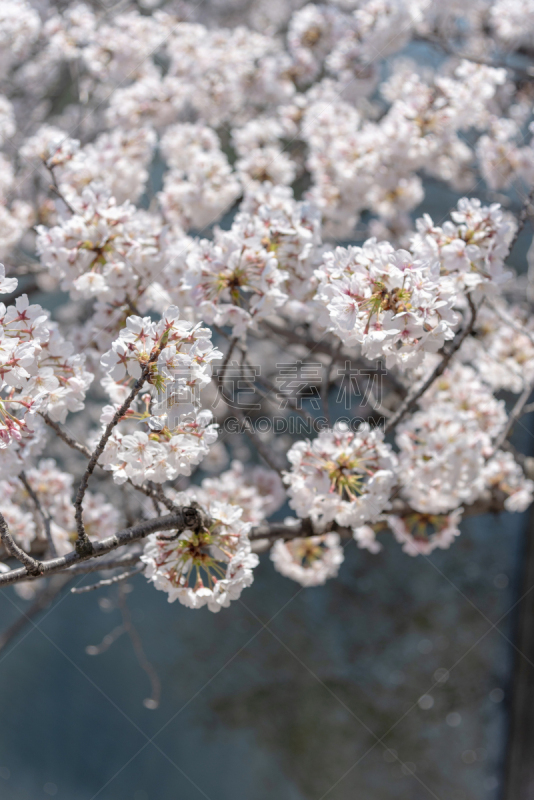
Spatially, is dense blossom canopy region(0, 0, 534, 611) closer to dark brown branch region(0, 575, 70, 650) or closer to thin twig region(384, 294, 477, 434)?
thin twig region(384, 294, 477, 434)

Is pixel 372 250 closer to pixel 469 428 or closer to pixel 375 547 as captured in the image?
pixel 469 428

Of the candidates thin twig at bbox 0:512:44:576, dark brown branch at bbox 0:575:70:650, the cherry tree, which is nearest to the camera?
thin twig at bbox 0:512:44:576

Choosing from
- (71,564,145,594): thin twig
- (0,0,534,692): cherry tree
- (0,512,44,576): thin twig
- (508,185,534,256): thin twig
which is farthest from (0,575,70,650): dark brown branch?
(508,185,534,256): thin twig

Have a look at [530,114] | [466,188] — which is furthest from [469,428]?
[530,114]

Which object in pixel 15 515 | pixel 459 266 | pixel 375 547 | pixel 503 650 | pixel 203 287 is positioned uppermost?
pixel 459 266

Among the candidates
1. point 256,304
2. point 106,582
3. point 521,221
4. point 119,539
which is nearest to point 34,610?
point 106,582

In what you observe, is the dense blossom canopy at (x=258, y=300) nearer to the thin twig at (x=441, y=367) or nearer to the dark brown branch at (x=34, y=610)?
the thin twig at (x=441, y=367)

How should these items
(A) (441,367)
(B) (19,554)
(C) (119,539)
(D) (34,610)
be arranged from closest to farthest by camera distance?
1. (B) (19,554)
2. (C) (119,539)
3. (A) (441,367)
4. (D) (34,610)

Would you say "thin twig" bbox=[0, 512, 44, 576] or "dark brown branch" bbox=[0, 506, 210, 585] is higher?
"thin twig" bbox=[0, 512, 44, 576]

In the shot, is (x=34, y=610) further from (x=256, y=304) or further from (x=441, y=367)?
(x=441, y=367)

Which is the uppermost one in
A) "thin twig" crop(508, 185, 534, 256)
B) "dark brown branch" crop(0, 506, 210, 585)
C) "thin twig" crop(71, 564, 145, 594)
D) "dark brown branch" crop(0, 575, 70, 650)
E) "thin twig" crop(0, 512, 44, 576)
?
"thin twig" crop(508, 185, 534, 256)

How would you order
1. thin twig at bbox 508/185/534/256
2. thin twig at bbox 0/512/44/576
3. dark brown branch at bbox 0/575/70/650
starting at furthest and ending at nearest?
1. dark brown branch at bbox 0/575/70/650
2. thin twig at bbox 508/185/534/256
3. thin twig at bbox 0/512/44/576
